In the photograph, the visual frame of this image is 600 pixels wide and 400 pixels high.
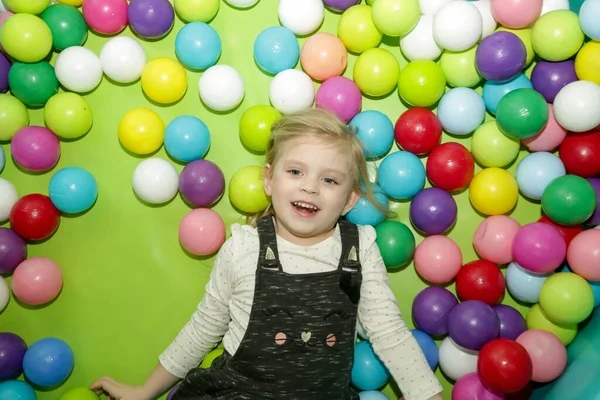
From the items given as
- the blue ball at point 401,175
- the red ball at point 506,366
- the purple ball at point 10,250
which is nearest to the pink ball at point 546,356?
the red ball at point 506,366

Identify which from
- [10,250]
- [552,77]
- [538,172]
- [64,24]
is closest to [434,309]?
[538,172]

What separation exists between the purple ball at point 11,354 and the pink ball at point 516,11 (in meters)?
1.51

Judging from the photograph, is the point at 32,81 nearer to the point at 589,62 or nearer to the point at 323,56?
the point at 323,56

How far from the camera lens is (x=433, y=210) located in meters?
1.63

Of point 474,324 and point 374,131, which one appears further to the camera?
point 374,131

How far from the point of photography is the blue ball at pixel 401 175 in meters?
1.65

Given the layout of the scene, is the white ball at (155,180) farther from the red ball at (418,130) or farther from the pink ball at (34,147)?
the red ball at (418,130)

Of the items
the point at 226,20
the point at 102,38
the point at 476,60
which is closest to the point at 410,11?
the point at 476,60

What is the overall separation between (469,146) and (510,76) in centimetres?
22

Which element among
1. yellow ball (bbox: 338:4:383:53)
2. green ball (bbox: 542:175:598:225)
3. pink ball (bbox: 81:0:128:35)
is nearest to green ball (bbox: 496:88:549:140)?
green ball (bbox: 542:175:598:225)

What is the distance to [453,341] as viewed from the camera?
164cm

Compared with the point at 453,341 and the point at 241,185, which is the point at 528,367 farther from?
the point at 241,185

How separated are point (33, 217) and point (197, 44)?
0.62m

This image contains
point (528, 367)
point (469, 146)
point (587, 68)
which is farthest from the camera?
point (469, 146)
